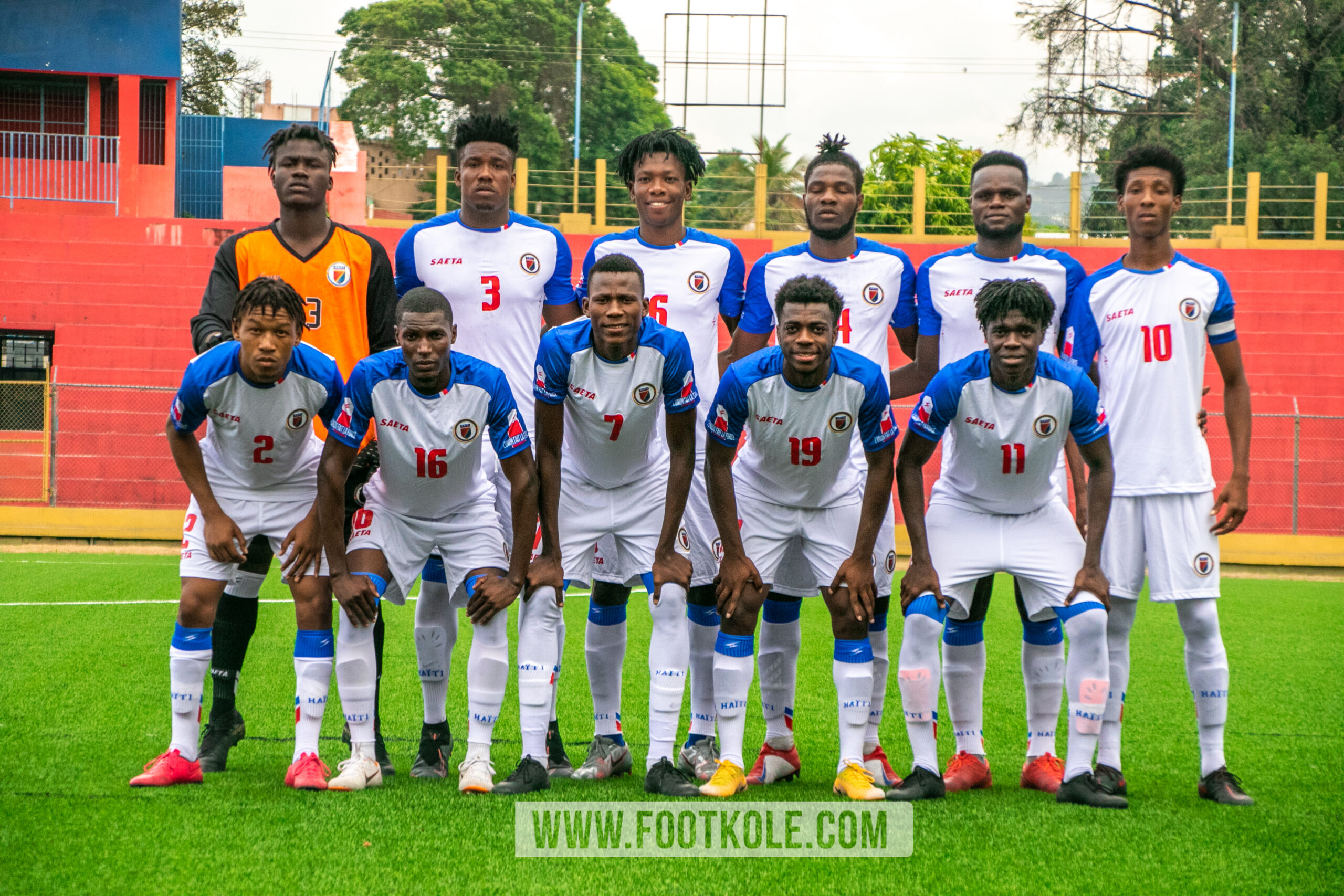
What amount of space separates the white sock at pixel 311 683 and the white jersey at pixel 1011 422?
2314mm

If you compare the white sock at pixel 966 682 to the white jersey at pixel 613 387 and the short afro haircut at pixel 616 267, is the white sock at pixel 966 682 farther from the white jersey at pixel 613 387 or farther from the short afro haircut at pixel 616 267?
the short afro haircut at pixel 616 267

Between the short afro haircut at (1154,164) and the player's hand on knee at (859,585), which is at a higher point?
the short afro haircut at (1154,164)

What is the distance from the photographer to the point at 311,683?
4.49 metres

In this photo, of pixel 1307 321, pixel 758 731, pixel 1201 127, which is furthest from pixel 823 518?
pixel 1201 127

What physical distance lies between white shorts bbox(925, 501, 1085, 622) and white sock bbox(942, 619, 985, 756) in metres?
0.17

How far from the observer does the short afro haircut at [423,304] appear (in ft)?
14.8

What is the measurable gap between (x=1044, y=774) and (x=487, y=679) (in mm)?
2132

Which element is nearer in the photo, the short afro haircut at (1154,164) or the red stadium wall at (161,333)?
the short afro haircut at (1154,164)

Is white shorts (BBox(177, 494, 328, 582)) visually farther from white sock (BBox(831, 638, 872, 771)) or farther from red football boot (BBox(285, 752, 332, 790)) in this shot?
white sock (BBox(831, 638, 872, 771))

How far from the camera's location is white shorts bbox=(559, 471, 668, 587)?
4.80m

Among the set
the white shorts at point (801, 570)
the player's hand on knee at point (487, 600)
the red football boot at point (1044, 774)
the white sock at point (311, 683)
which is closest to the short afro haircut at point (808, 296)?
the white shorts at point (801, 570)

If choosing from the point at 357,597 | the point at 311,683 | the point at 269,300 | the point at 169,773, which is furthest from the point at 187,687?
the point at 269,300

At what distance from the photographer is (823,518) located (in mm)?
4789

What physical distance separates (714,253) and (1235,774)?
3042mm
